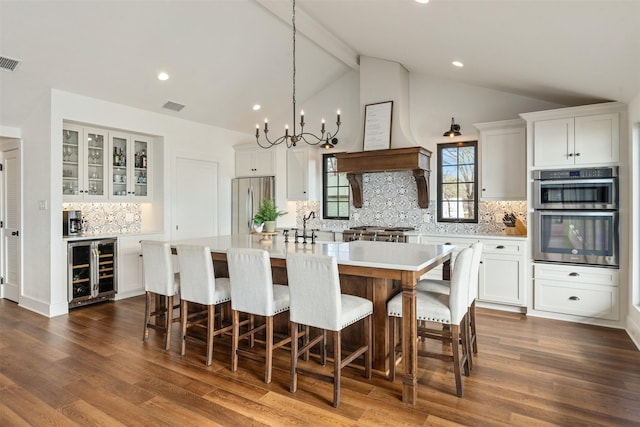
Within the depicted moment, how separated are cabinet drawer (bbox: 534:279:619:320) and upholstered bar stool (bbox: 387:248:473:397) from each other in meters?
2.06

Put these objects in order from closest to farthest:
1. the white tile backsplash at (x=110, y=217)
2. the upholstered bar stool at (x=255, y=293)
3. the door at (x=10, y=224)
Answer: the upholstered bar stool at (x=255, y=293) < the door at (x=10, y=224) < the white tile backsplash at (x=110, y=217)

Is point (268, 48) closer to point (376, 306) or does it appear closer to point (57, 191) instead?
point (57, 191)

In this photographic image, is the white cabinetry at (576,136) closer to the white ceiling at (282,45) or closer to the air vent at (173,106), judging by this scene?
the white ceiling at (282,45)

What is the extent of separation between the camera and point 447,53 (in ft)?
13.8

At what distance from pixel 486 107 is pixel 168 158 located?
467 cm

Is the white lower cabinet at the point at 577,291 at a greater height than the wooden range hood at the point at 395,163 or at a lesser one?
lesser

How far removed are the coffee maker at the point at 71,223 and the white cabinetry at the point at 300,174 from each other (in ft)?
10.1

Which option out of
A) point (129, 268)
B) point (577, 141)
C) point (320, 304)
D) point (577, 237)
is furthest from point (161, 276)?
point (577, 141)

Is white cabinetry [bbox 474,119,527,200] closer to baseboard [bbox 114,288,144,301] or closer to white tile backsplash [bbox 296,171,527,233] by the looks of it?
white tile backsplash [bbox 296,171,527,233]

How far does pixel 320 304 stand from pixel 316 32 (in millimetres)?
3667

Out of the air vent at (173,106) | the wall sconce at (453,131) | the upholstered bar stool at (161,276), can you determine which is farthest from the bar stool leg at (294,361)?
the air vent at (173,106)

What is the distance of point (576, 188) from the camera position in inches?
166

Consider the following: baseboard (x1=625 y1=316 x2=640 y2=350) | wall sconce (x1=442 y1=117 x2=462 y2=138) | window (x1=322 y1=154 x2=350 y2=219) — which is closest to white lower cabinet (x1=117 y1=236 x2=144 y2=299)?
window (x1=322 y1=154 x2=350 y2=219)

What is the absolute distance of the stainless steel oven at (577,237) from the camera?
13.3 feet
